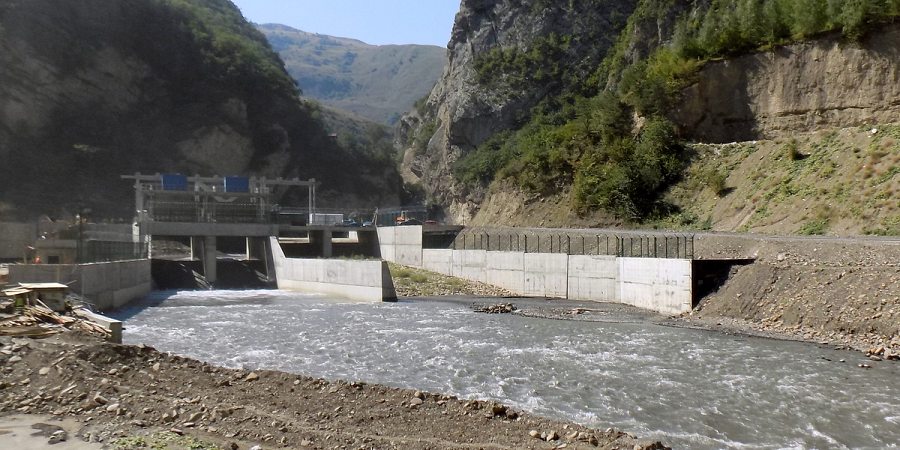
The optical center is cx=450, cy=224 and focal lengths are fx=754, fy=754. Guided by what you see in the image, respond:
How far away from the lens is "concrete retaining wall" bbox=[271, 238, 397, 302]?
3509cm

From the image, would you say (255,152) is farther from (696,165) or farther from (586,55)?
(696,165)

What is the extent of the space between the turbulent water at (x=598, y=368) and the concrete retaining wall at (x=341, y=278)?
6.00 m

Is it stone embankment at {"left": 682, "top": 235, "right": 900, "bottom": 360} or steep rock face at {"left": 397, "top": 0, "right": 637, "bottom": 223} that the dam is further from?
steep rock face at {"left": 397, "top": 0, "right": 637, "bottom": 223}

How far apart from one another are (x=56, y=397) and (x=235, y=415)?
300 centimetres

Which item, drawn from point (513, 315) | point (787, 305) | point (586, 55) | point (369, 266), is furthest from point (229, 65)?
point (787, 305)

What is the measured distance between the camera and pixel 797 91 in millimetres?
42875

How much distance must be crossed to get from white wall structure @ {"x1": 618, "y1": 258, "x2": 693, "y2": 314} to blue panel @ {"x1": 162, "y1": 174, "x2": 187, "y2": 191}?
31.8m

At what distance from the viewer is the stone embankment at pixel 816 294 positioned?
A: 20734 mm

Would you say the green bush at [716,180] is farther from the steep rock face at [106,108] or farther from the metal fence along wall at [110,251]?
the steep rock face at [106,108]

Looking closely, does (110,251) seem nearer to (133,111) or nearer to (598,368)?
(598,368)

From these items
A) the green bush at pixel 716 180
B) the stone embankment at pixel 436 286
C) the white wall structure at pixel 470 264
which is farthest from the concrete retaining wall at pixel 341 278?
the green bush at pixel 716 180

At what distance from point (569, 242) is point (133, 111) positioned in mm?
63084

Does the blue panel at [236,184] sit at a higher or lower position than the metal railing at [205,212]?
higher

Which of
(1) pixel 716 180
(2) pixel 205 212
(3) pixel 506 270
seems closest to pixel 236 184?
(2) pixel 205 212
